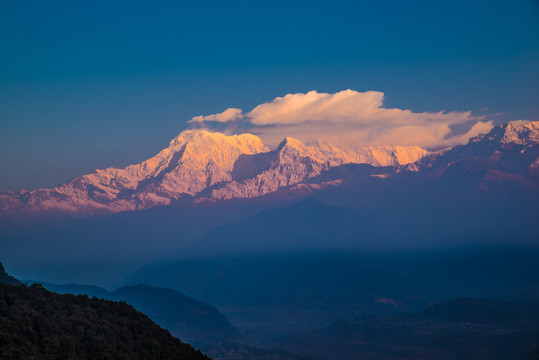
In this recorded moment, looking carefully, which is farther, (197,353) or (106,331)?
(197,353)

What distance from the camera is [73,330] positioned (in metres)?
70.2

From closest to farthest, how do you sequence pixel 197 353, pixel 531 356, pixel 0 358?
pixel 0 358
pixel 197 353
pixel 531 356

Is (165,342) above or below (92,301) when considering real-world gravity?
below

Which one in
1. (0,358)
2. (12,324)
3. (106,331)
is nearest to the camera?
(0,358)

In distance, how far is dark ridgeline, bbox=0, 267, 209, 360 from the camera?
2447 inches

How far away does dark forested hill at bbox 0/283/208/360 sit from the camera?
2447 inches

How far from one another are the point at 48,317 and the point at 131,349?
12.0m

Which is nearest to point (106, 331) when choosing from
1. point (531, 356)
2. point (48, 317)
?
point (48, 317)

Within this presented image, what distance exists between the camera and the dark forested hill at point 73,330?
62156 millimetres

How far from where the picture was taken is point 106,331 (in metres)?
75.3

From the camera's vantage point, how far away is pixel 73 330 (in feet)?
230

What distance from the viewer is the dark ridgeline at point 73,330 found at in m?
62.2

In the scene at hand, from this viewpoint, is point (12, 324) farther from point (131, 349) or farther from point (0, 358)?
point (131, 349)

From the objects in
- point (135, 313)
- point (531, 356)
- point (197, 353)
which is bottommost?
point (531, 356)
